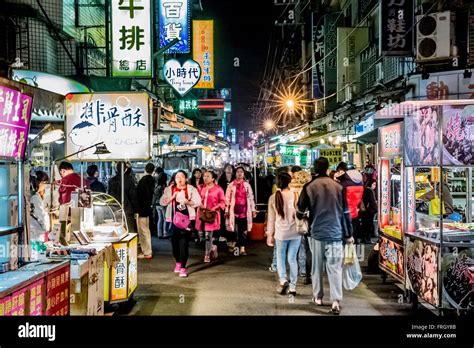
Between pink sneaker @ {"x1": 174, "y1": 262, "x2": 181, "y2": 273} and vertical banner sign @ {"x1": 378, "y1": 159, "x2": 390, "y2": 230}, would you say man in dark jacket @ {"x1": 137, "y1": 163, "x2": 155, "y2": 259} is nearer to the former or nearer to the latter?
pink sneaker @ {"x1": 174, "y1": 262, "x2": 181, "y2": 273}

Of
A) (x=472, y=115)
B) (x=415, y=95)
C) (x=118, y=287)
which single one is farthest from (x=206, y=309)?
(x=415, y=95)

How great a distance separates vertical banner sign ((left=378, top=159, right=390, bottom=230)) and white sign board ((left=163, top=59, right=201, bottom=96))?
484 inches

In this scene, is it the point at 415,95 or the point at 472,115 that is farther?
the point at 415,95

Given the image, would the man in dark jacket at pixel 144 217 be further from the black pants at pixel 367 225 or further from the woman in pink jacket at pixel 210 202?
the black pants at pixel 367 225

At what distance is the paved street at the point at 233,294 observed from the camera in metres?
7.18

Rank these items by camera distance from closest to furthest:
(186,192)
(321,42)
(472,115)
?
(472,115), (186,192), (321,42)

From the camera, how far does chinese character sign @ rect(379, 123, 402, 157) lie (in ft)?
25.3

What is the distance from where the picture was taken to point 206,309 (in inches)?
284

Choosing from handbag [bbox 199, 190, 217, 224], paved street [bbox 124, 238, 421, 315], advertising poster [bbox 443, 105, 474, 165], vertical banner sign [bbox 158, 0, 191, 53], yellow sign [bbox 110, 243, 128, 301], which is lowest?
paved street [bbox 124, 238, 421, 315]

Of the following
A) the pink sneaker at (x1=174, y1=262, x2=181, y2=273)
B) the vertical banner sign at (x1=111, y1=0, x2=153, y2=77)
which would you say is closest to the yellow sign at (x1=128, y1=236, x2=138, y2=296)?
the pink sneaker at (x1=174, y1=262, x2=181, y2=273)

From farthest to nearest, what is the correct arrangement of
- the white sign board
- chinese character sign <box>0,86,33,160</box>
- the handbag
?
the white sign board < the handbag < chinese character sign <box>0,86,33,160</box>

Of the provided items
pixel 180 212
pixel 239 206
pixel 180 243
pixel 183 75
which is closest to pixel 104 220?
pixel 180 212
